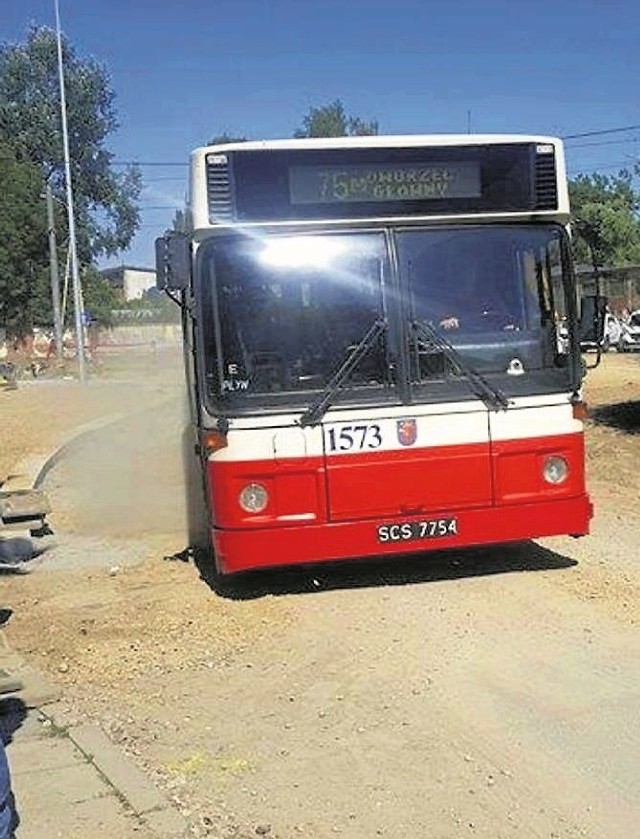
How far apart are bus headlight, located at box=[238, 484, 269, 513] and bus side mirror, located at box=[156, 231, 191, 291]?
4.73ft

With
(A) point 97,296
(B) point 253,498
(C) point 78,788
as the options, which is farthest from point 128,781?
(A) point 97,296

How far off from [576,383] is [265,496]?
2.33 meters

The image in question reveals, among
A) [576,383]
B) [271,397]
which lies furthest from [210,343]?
[576,383]

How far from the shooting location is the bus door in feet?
23.3

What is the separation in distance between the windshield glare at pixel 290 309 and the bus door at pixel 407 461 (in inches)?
14.4

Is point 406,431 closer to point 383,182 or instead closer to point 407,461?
point 407,461

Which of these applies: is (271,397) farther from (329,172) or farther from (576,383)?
(576,383)

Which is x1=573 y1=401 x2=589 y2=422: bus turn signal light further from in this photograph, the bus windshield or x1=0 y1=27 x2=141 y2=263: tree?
x1=0 y1=27 x2=141 y2=263: tree

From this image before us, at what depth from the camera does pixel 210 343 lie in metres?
7.07

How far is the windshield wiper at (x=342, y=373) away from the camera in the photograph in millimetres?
7055

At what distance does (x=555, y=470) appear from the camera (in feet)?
24.2

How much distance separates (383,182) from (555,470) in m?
2.34

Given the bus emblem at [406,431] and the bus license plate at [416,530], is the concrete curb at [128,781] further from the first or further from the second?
the bus emblem at [406,431]

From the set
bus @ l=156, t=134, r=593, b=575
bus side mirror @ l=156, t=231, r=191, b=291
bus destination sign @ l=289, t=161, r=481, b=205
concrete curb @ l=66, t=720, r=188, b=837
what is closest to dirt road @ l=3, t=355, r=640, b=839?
concrete curb @ l=66, t=720, r=188, b=837
